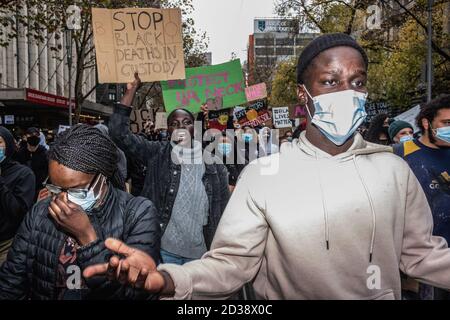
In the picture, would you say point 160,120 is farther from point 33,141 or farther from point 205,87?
point 205,87

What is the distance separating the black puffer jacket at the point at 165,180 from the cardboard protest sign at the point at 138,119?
28.6 ft

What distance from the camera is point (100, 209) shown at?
2404 mm

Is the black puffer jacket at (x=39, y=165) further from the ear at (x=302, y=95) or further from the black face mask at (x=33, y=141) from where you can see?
the ear at (x=302, y=95)

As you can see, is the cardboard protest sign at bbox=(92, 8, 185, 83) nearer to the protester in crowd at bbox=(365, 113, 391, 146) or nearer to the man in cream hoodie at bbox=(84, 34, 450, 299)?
the protester in crowd at bbox=(365, 113, 391, 146)

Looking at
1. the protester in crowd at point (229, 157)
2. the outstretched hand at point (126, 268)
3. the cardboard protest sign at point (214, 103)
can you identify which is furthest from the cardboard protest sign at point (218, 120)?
the outstretched hand at point (126, 268)

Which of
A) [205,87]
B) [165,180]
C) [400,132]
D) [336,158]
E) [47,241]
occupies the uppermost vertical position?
[205,87]

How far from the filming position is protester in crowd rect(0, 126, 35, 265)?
12.1 feet

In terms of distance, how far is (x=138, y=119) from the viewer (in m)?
13.2

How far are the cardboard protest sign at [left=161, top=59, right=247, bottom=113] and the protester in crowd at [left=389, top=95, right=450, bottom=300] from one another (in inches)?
116

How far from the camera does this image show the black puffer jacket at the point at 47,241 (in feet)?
7.64

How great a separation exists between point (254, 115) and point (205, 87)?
21.4ft

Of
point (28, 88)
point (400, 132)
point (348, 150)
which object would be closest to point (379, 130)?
point (400, 132)

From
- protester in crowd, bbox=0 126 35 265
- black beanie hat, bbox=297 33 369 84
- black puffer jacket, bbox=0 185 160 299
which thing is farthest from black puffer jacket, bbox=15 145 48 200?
black beanie hat, bbox=297 33 369 84

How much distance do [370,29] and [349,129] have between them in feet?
79.6
